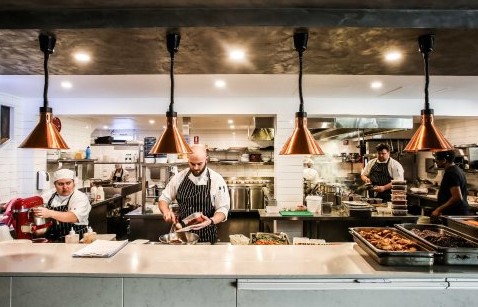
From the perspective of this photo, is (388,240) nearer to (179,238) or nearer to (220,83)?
(179,238)

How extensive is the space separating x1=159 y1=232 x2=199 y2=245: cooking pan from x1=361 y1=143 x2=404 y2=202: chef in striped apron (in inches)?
166

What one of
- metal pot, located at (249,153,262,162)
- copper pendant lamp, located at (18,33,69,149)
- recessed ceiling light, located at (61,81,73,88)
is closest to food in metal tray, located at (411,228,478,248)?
copper pendant lamp, located at (18,33,69,149)

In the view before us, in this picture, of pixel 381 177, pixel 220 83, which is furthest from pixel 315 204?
pixel 220 83

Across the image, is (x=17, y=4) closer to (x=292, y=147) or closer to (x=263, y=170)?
(x=292, y=147)

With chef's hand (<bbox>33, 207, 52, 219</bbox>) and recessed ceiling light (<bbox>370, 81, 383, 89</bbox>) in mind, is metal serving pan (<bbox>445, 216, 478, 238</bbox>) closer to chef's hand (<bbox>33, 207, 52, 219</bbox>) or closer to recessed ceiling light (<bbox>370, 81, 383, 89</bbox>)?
recessed ceiling light (<bbox>370, 81, 383, 89</bbox>)

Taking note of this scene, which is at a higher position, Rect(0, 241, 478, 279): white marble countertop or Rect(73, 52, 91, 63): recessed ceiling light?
Rect(73, 52, 91, 63): recessed ceiling light

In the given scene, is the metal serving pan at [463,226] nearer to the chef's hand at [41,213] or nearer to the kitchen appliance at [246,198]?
the chef's hand at [41,213]

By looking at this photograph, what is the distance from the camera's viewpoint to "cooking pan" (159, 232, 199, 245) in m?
2.70

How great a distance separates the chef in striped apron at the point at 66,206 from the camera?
3.50 metres

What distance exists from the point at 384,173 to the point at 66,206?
520 centimetres

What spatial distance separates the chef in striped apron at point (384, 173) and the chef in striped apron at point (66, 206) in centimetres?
481

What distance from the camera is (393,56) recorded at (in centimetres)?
A: 238

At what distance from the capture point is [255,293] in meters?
1.89

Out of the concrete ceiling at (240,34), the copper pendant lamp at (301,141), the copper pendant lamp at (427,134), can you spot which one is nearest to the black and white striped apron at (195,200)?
the concrete ceiling at (240,34)
